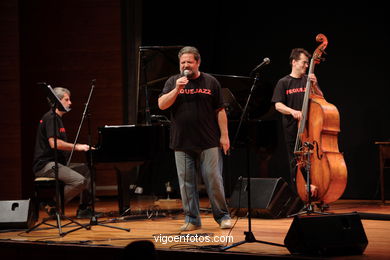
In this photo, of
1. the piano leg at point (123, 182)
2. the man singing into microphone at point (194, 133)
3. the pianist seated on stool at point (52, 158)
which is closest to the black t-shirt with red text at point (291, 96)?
the man singing into microphone at point (194, 133)

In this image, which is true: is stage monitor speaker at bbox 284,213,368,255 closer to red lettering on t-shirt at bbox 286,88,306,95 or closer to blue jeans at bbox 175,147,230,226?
blue jeans at bbox 175,147,230,226

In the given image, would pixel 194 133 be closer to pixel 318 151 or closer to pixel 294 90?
pixel 318 151

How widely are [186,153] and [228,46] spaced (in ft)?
12.0

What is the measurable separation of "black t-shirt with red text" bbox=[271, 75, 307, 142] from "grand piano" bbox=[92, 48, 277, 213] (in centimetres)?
52

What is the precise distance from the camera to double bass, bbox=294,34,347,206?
497cm

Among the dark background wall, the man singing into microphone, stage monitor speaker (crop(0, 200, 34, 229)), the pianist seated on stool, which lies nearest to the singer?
the dark background wall

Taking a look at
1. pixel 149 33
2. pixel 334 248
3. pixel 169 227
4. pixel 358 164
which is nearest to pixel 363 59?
pixel 358 164

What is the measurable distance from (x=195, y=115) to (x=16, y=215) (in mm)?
2106

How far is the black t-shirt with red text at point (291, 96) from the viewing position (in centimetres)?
561

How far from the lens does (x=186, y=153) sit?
4605mm

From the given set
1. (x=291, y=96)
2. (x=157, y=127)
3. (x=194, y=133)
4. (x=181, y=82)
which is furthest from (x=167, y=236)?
(x=291, y=96)

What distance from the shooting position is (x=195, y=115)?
179 inches

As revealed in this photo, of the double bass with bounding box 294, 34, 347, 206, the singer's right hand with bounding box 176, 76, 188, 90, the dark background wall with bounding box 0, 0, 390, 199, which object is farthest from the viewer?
the dark background wall with bounding box 0, 0, 390, 199

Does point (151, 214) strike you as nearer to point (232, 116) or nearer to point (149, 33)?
point (232, 116)
